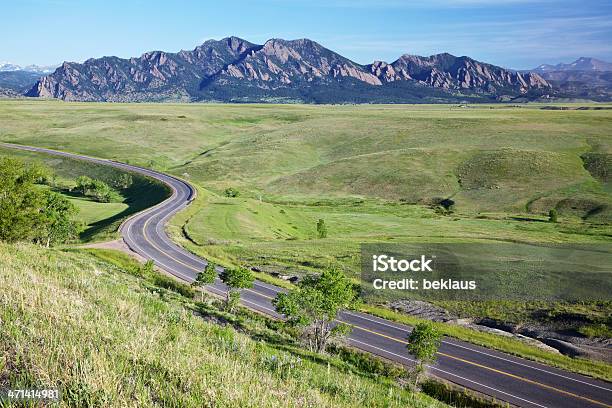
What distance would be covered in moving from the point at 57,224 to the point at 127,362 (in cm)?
7648

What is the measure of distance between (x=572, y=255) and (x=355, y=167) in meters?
95.5

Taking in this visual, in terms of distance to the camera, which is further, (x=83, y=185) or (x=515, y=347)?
(x=83, y=185)

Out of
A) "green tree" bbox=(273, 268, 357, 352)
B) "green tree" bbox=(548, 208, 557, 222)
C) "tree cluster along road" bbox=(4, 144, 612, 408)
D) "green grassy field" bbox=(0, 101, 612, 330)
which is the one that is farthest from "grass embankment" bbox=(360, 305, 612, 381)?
"green tree" bbox=(548, 208, 557, 222)

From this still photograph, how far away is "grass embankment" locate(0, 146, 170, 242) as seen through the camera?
91981 mm

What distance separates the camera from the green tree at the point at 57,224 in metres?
71.0

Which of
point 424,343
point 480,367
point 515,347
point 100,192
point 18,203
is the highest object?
point 18,203

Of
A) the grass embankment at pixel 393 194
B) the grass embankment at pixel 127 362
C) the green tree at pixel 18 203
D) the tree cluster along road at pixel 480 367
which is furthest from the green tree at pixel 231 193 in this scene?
the grass embankment at pixel 127 362

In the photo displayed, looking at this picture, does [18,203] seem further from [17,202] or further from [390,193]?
[390,193]

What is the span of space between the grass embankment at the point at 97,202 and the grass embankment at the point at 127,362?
74.7 m

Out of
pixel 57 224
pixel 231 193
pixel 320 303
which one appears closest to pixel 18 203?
pixel 57 224

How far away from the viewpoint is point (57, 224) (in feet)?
244

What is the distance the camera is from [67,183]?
142 m

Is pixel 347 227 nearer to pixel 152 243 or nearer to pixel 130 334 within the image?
pixel 152 243

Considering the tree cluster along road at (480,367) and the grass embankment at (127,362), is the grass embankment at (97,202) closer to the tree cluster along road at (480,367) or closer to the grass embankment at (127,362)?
the tree cluster along road at (480,367)
